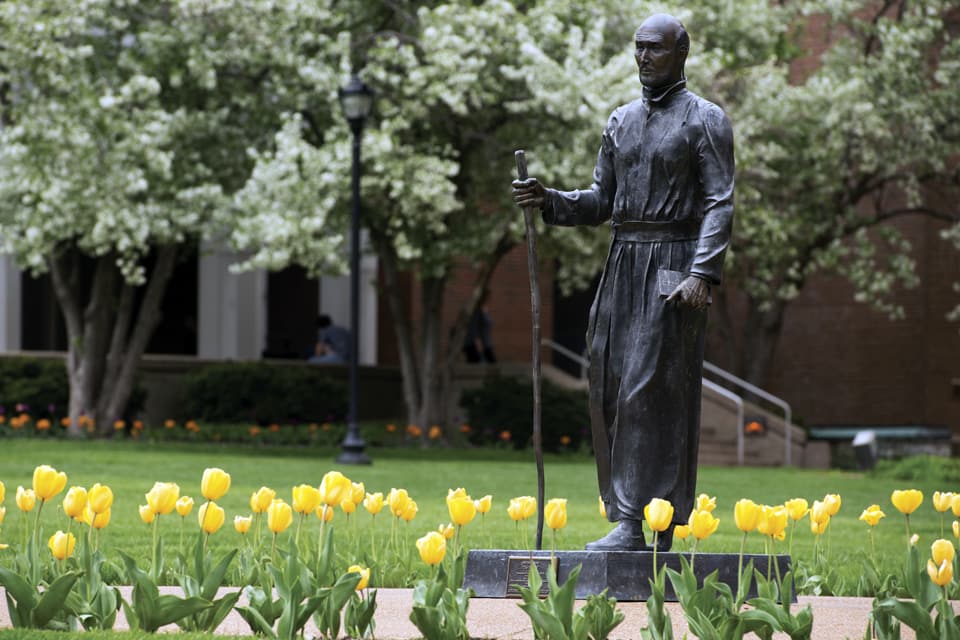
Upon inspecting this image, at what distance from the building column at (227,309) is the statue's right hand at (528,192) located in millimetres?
21448

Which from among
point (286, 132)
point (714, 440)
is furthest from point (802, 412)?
point (286, 132)

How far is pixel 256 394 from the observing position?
24.2 metres

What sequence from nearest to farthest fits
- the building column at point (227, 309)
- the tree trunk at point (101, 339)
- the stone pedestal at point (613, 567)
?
the stone pedestal at point (613, 567)
the tree trunk at point (101, 339)
the building column at point (227, 309)

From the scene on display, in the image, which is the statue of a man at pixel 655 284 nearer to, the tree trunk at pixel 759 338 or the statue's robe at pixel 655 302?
the statue's robe at pixel 655 302

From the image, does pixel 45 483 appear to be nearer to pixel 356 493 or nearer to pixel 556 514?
pixel 356 493

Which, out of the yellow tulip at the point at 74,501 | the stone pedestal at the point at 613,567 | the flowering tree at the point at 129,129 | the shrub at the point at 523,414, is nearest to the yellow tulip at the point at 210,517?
the yellow tulip at the point at 74,501

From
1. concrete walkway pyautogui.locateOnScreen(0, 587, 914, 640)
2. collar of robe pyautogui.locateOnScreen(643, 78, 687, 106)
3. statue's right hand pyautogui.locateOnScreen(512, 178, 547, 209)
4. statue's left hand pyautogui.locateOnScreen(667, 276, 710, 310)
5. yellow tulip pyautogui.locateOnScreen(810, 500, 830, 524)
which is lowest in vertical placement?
concrete walkway pyautogui.locateOnScreen(0, 587, 914, 640)

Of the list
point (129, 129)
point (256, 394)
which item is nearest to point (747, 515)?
point (129, 129)

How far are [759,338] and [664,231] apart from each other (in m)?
20.4

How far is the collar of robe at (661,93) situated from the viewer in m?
6.97

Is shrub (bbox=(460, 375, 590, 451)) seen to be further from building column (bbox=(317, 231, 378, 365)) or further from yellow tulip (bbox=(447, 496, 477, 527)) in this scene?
yellow tulip (bbox=(447, 496, 477, 527))

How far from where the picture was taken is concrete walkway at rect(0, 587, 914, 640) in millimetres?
5590

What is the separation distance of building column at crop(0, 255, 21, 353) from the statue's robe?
19.5 meters

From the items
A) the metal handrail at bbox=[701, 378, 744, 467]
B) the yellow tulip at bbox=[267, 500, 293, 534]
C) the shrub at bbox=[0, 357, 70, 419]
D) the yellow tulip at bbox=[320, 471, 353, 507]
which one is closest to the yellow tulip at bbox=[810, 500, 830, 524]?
the yellow tulip at bbox=[320, 471, 353, 507]
